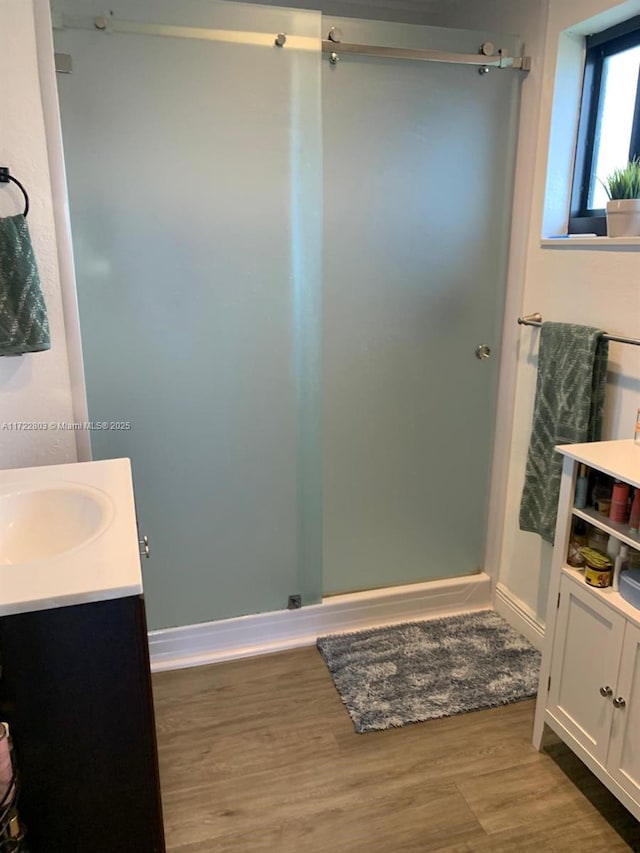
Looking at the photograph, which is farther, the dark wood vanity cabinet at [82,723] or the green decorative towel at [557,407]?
the green decorative towel at [557,407]

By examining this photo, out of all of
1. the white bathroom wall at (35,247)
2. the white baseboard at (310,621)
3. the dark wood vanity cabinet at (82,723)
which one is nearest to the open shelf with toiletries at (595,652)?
the white baseboard at (310,621)

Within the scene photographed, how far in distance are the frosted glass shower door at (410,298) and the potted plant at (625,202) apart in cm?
52

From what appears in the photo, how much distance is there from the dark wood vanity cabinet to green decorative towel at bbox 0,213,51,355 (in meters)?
0.79

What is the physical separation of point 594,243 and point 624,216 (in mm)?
128

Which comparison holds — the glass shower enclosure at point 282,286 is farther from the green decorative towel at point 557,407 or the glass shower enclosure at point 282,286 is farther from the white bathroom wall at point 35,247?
the green decorative towel at point 557,407

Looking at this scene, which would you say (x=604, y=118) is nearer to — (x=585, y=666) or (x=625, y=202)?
(x=625, y=202)

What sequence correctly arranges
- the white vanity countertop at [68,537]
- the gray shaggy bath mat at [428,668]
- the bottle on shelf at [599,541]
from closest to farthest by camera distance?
the white vanity countertop at [68,537] < the bottle on shelf at [599,541] < the gray shaggy bath mat at [428,668]

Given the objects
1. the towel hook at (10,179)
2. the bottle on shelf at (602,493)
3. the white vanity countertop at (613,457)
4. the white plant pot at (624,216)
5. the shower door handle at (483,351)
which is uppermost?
the towel hook at (10,179)

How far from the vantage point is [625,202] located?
5.65 ft

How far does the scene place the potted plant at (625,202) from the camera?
1.73 meters

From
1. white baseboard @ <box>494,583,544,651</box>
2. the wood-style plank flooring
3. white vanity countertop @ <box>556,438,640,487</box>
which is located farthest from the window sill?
the wood-style plank flooring

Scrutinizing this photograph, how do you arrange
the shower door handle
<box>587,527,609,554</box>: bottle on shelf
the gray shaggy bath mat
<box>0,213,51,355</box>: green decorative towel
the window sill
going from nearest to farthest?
<box>0,213,51,355</box>: green decorative towel
<box>587,527,609,554</box>: bottle on shelf
the window sill
the gray shaggy bath mat
the shower door handle

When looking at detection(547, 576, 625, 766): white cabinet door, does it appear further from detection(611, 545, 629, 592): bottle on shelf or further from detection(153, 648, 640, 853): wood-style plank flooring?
detection(153, 648, 640, 853): wood-style plank flooring

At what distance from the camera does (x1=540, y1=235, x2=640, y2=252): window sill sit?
68.1 inches
